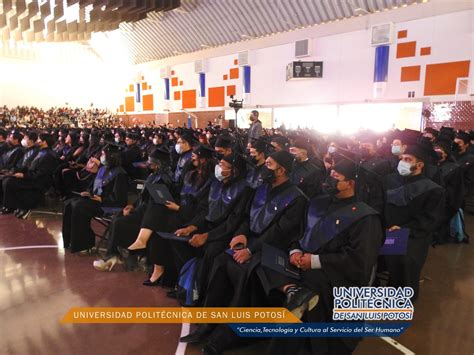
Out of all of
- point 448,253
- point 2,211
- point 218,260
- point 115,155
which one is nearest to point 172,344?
point 218,260

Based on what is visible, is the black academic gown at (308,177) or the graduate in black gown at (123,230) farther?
the black academic gown at (308,177)

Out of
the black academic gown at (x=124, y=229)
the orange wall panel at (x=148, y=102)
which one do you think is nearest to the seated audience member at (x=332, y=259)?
the black academic gown at (x=124, y=229)

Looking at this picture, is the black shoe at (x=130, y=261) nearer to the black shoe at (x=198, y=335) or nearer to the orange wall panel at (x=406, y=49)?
the black shoe at (x=198, y=335)

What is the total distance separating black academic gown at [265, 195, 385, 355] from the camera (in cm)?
232

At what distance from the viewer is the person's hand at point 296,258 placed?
256 cm

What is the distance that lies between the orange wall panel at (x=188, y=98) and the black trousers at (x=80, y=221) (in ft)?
53.4

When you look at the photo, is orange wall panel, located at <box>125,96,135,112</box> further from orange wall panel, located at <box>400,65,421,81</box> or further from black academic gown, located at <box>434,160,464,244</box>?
black academic gown, located at <box>434,160,464,244</box>

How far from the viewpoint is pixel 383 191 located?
3721 mm

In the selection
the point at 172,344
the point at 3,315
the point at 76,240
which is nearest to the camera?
the point at 172,344

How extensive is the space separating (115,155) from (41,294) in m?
2.11

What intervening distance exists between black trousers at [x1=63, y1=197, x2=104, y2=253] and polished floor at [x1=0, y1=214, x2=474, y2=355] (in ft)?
0.60

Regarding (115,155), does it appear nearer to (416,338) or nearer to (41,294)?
(41,294)

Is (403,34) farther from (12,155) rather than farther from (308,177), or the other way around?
(12,155)

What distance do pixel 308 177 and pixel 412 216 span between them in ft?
4.84
